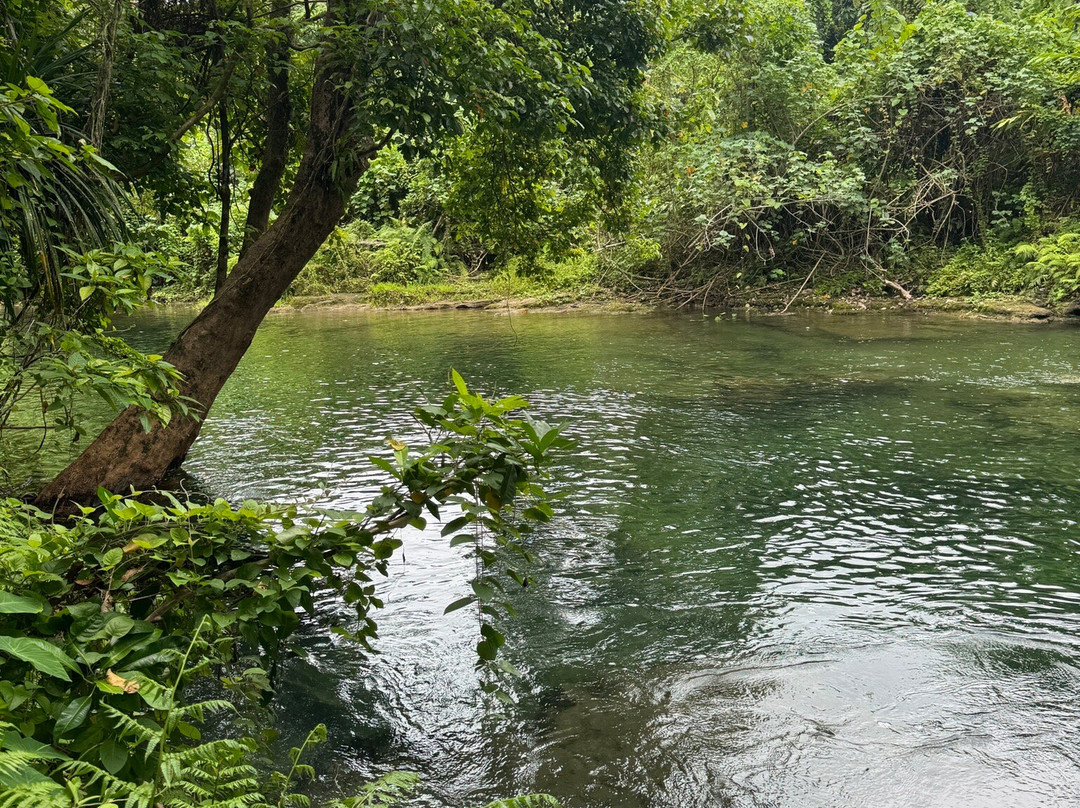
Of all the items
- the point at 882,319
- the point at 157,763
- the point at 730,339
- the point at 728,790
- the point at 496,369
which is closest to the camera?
the point at 157,763

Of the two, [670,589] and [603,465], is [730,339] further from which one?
[670,589]

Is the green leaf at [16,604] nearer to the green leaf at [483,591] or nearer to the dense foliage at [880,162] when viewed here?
the green leaf at [483,591]

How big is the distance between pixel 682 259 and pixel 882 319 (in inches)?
249

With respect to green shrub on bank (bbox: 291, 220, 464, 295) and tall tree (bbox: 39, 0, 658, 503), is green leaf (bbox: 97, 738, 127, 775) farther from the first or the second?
green shrub on bank (bbox: 291, 220, 464, 295)

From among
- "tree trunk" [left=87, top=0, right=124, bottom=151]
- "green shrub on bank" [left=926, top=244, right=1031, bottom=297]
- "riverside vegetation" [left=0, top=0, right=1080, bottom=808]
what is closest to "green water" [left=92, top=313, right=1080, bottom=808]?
"riverside vegetation" [left=0, top=0, right=1080, bottom=808]

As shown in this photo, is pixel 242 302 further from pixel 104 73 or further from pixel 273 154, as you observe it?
pixel 104 73

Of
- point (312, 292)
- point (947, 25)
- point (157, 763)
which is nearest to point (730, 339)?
point (947, 25)

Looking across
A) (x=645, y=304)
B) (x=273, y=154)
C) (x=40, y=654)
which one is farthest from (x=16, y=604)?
(x=645, y=304)

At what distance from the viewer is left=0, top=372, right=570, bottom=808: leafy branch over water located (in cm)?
206

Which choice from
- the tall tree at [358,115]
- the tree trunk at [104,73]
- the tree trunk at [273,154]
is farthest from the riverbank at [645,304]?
the tree trunk at [104,73]

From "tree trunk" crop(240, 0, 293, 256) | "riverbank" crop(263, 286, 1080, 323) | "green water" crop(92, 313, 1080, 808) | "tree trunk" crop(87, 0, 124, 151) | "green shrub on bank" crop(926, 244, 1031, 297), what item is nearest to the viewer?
"green water" crop(92, 313, 1080, 808)

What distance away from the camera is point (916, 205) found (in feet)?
68.2

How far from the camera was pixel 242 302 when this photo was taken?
6.91m

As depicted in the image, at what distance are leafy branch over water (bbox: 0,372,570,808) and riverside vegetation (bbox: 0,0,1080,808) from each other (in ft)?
0.03
